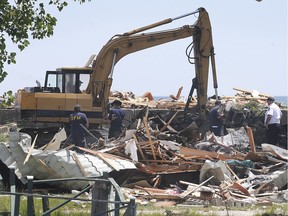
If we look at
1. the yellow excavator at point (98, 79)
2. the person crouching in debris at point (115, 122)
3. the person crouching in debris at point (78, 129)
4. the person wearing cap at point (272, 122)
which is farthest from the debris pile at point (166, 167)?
the yellow excavator at point (98, 79)

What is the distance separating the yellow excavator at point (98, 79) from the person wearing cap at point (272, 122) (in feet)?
15.6

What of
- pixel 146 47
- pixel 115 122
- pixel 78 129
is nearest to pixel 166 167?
pixel 78 129

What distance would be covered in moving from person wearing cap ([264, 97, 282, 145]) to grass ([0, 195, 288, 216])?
832cm

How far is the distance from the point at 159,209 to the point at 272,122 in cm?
947

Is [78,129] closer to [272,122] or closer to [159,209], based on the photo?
[272,122]

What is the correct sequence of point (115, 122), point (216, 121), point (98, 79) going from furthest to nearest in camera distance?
point (98, 79)
point (216, 121)
point (115, 122)

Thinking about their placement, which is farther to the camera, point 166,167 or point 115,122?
point 115,122

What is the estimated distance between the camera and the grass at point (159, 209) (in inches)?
476

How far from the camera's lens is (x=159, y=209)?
1309 centimetres

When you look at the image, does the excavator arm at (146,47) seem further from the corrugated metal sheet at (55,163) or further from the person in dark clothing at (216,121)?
the corrugated metal sheet at (55,163)

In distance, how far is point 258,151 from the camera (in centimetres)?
1845

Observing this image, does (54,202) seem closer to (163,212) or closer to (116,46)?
(163,212)

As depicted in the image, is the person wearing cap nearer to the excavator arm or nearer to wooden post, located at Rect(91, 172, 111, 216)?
Result: the excavator arm

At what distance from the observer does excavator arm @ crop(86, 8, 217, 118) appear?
24.3 m
